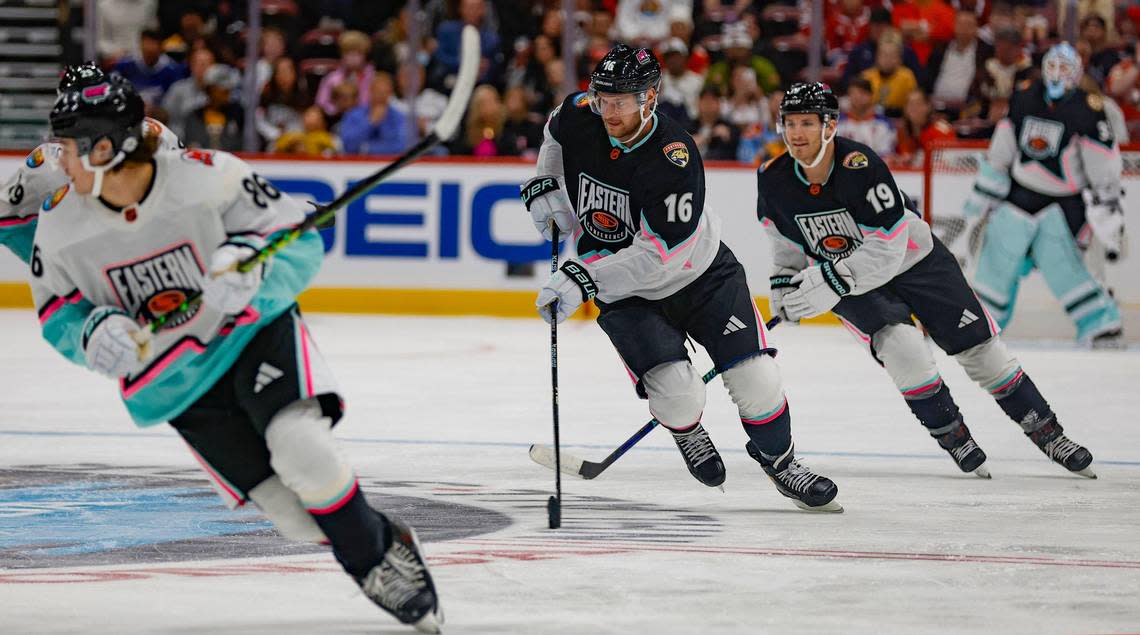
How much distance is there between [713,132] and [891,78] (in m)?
1.09

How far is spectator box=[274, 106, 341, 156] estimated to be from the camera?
35.3 feet

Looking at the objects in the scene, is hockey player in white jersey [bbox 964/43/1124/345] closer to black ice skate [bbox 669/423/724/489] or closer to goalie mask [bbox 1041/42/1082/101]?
goalie mask [bbox 1041/42/1082/101]

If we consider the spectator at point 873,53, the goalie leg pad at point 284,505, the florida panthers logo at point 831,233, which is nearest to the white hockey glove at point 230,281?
the goalie leg pad at point 284,505

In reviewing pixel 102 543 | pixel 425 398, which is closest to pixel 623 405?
pixel 425 398

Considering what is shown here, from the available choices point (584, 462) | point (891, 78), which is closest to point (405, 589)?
point (584, 462)

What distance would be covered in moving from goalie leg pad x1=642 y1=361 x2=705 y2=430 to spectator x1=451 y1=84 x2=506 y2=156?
19.3ft

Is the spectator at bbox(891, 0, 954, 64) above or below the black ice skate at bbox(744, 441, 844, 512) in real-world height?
above

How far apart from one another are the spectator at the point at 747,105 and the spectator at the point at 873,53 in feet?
1.78

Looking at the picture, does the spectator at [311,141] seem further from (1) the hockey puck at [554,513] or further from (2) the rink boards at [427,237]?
(1) the hockey puck at [554,513]

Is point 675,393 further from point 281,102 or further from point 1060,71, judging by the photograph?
point 281,102

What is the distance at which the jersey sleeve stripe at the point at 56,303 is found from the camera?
3352 millimetres

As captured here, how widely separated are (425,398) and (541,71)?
4128 millimetres

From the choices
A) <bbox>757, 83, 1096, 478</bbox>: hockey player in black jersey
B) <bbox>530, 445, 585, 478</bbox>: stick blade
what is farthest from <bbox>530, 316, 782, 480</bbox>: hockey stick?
<bbox>757, 83, 1096, 478</bbox>: hockey player in black jersey

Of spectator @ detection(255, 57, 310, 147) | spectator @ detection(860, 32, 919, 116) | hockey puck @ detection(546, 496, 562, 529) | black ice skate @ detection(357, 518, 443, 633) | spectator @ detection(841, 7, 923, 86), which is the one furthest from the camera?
spectator @ detection(255, 57, 310, 147)
